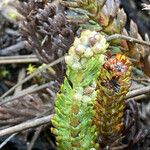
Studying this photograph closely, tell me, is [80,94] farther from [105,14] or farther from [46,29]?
[46,29]

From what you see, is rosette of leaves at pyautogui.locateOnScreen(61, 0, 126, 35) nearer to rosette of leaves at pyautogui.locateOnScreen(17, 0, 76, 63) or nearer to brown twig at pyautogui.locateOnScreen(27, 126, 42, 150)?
rosette of leaves at pyautogui.locateOnScreen(17, 0, 76, 63)

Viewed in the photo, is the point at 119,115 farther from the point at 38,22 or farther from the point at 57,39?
the point at 38,22

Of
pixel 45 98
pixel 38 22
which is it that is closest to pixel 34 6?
pixel 38 22

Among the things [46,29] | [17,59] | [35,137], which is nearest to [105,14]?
[46,29]

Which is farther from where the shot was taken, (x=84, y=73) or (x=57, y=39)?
(x=57, y=39)

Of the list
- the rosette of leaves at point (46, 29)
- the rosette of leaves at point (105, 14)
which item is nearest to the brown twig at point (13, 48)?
the rosette of leaves at point (46, 29)

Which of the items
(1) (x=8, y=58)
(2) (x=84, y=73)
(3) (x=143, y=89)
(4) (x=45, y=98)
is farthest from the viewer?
(1) (x=8, y=58)

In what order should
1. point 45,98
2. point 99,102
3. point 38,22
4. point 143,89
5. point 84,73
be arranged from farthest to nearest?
point 45,98 < point 38,22 < point 143,89 < point 99,102 < point 84,73
